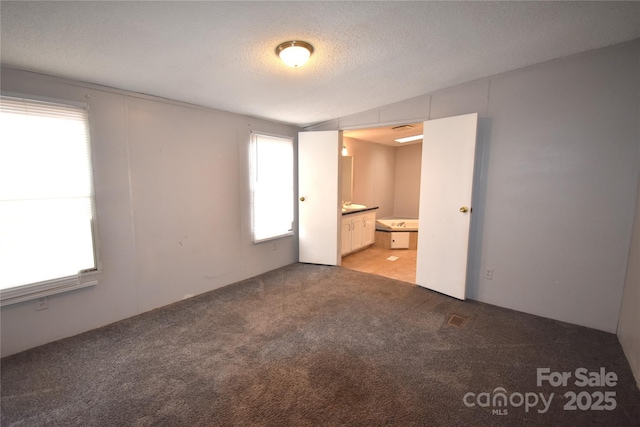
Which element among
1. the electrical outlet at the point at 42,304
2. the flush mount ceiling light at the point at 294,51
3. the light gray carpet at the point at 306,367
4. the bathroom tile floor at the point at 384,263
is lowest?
the light gray carpet at the point at 306,367

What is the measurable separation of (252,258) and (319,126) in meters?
2.25

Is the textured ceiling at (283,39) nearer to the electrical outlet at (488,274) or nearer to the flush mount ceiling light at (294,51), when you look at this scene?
the flush mount ceiling light at (294,51)

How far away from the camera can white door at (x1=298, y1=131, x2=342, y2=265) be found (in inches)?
161

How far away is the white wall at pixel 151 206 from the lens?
→ 2.29m

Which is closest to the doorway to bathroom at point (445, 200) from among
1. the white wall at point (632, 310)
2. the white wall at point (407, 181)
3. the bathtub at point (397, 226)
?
the white wall at point (632, 310)

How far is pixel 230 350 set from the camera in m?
2.21

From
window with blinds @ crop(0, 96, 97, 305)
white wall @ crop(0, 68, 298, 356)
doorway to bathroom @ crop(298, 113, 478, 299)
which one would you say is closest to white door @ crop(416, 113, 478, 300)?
doorway to bathroom @ crop(298, 113, 478, 299)

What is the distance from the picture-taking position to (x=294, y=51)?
198 cm

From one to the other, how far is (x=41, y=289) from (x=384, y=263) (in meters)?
4.05

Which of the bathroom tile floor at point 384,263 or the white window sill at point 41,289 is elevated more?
the white window sill at point 41,289

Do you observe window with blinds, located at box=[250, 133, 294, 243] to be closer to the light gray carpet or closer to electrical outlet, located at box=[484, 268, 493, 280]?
the light gray carpet

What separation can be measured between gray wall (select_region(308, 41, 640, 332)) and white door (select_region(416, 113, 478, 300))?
21 centimetres

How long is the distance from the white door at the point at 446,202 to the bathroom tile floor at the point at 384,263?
1.79ft

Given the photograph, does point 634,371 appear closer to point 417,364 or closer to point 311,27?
point 417,364
